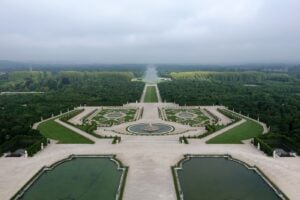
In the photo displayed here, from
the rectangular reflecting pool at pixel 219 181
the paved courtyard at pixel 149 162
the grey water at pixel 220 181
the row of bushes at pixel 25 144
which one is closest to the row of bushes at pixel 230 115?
the paved courtyard at pixel 149 162

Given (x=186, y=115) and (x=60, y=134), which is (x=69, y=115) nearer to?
(x=60, y=134)

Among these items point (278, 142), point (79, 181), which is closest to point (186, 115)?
point (278, 142)

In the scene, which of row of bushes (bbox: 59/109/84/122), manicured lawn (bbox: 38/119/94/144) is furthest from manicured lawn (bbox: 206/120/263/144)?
row of bushes (bbox: 59/109/84/122)

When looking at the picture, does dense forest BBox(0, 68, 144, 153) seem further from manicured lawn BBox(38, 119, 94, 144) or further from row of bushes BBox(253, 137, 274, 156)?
row of bushes BBox(253, 137, 274, 156)

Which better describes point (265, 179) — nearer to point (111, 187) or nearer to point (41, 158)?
point (111, 187)

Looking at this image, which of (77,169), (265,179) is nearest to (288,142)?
(265,179)

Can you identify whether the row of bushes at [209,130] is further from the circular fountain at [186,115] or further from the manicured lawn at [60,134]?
the manicured lawn at [60,134]
